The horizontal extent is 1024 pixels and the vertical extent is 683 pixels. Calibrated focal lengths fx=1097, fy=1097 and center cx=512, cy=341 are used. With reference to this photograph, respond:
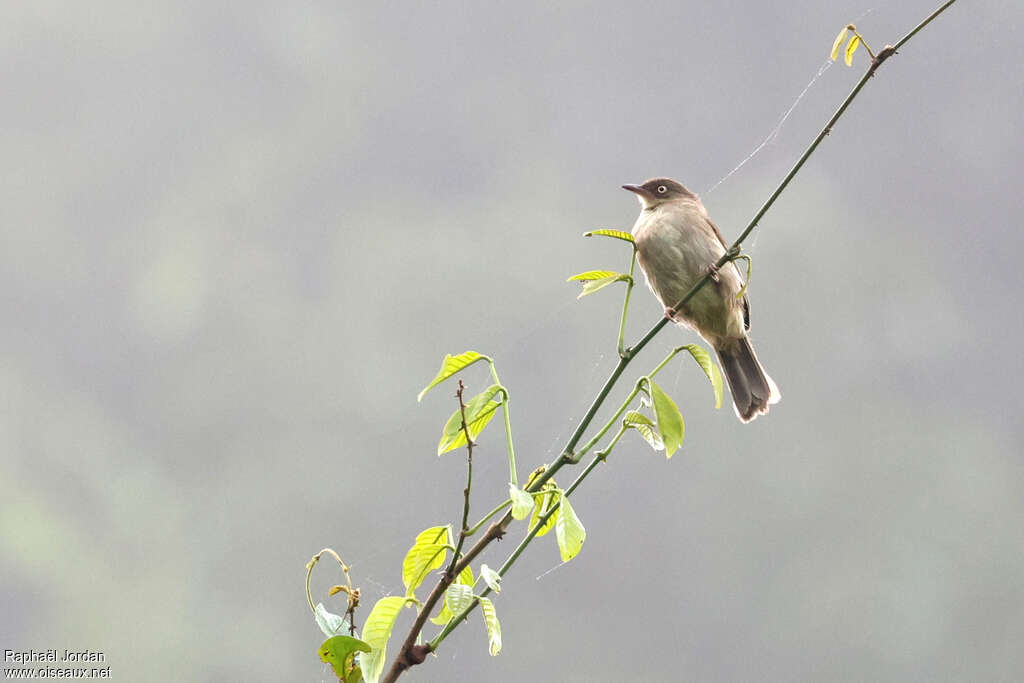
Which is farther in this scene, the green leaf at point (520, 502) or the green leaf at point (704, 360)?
the green leaf at point (704, 360)

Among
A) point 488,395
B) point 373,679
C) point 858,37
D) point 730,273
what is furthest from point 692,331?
point 373,679

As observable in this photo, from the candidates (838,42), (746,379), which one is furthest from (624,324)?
(746,379)

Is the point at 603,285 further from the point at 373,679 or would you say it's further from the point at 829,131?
the point at 373,679

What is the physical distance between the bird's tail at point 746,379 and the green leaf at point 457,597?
2048 millimetres

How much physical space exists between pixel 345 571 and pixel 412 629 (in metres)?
0.17

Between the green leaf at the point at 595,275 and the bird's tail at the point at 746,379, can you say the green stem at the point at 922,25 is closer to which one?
the green leaf at the point at 595,275

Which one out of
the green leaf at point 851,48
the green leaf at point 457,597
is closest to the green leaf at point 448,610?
the green leaf at point 457,597

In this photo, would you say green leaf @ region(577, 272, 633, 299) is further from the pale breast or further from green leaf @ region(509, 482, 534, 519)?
the pale breast

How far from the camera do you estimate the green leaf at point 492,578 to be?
37.5 inches

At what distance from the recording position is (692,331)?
10.4ft

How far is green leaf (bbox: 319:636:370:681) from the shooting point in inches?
38.3

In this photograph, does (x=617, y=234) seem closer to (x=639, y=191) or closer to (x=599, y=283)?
(x=599, y=283)

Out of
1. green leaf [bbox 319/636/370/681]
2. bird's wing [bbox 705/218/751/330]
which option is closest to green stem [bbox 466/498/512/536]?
green leaf [bbox 319/636/370/681]

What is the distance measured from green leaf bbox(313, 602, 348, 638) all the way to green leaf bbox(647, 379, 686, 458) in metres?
0.37
